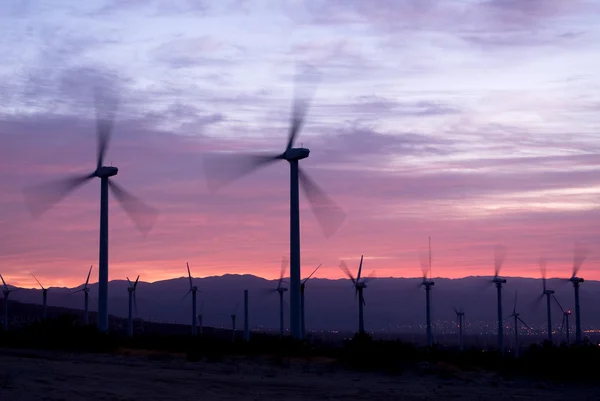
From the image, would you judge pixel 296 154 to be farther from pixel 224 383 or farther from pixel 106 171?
pixel 224 383

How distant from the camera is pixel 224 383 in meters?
29.5

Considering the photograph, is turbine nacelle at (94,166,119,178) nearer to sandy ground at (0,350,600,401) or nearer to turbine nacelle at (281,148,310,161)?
turbine nacelle at (281,148,310,161)

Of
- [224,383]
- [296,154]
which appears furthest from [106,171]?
[224,383]

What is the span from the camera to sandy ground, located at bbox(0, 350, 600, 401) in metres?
25.5

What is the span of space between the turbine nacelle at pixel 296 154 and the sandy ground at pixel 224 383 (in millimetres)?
22734

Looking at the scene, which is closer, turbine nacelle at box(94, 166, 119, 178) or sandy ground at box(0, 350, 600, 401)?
sandy ground at box(0, 350, 600, 401)

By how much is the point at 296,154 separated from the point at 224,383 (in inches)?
1241

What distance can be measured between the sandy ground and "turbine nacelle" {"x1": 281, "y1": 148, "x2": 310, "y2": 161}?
2273 centimetres

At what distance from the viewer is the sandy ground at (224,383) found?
25.5 metres

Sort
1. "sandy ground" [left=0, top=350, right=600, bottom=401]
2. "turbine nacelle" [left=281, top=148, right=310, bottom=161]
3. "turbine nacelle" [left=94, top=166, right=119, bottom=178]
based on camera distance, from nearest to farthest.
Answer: "sandy ground" [left=0, top=350, right=600, bottom=401] → "turbine nacelle" [left=281, top=148, right=310, bottom=161] → "turbine nacelle" [left=94, top=166, right=119, bottom=178]

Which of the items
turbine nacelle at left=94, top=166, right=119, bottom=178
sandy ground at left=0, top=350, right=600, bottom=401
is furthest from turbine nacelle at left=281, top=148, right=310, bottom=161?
sandy ground at left=0, top=350, right=600, bottom=401

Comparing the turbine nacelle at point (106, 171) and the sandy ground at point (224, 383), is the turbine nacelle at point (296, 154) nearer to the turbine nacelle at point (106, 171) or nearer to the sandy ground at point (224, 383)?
the turbine nacelle at point (106, 171)

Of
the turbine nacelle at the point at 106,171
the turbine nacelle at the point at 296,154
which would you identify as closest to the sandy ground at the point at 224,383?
the turbine nacelle at the point at 296,154

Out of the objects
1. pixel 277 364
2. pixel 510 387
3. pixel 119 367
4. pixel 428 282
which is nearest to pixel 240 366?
pixel 277 364
